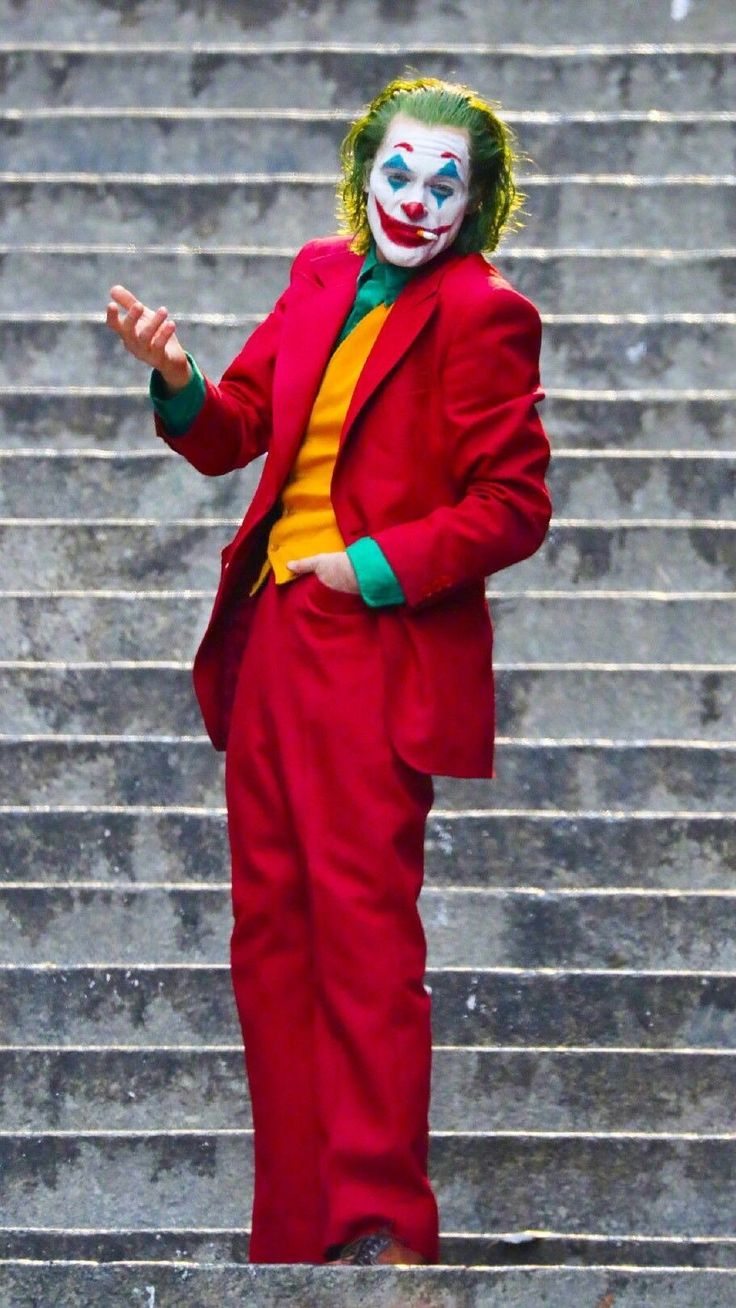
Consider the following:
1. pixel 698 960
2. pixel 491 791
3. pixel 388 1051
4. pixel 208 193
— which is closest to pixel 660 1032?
pixel 698 960

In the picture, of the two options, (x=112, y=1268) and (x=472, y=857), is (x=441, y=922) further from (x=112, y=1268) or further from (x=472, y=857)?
(x=112, y=1268)

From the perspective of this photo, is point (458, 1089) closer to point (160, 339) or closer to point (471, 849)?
point (471, 849)

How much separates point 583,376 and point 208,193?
97 centimetres

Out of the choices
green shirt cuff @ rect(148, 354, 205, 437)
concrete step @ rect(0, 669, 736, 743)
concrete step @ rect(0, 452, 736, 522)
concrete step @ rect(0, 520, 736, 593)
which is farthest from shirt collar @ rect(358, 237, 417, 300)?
concrete step @ rect(0, 452, 736, 522)

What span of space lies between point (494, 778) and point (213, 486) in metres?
1.01

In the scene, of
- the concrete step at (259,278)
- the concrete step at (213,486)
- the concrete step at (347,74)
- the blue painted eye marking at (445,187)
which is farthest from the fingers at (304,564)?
the concrete step at (347,74)

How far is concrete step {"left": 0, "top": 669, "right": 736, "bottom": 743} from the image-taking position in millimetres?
5836

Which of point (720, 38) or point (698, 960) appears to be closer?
point (698, 960)

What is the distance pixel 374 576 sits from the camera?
4059 millimetres

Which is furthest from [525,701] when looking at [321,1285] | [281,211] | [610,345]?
[321,1285]

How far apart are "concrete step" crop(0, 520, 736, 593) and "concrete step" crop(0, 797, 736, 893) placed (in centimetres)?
65

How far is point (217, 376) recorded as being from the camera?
6.56 m

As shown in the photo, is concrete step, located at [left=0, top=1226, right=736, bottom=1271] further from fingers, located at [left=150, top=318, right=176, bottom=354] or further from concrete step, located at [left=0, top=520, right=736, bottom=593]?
concrete step, located at [left=0, top=520, right=736, bottom=593]

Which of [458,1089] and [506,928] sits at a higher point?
[506,928]
